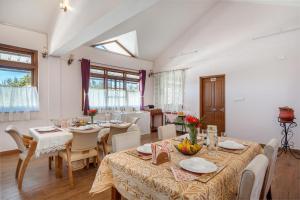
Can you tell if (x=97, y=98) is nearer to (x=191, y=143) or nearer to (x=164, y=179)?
(x=191, y=143)

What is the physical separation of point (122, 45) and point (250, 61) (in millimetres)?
4107

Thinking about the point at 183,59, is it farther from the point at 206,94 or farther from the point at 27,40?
the point at 27,40

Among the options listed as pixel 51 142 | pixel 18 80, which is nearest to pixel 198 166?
pixel 51 142

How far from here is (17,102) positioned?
3932 mm

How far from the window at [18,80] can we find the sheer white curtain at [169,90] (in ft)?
13.5

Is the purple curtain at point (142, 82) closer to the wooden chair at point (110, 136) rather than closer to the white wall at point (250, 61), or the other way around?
the white wall at point (250, 61)

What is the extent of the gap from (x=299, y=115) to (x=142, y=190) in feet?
14.4

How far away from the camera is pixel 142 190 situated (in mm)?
1176

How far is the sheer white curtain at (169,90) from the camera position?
608 cm

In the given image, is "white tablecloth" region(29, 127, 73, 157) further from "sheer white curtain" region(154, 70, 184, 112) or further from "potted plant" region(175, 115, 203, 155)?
"sheer white curtain" region(154, 70, 184, 112)

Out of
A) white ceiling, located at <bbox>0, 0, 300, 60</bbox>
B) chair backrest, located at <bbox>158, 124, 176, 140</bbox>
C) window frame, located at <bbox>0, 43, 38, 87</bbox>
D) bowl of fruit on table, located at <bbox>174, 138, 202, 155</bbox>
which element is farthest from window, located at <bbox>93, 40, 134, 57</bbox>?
bowl of fruit on table, located at <bbox>174, 138, 202, 155</bbox>

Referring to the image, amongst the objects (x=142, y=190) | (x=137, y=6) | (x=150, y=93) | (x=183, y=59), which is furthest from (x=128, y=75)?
(x=142, y=190)

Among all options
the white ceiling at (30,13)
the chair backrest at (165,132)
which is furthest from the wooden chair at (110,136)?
the white ceiling at (30,13)

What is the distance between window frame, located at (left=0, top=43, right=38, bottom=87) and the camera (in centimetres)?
383
